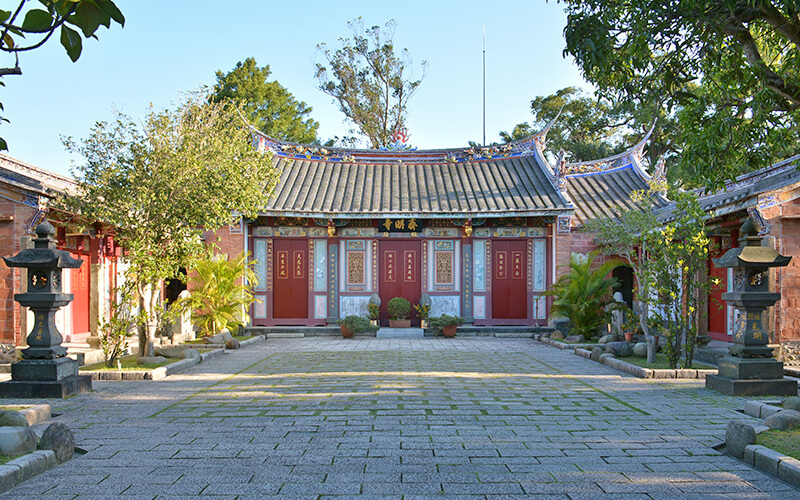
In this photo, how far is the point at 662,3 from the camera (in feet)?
16.6

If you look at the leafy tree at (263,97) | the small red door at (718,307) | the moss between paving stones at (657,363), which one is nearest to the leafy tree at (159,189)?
the moss between paving stones at (657,363)

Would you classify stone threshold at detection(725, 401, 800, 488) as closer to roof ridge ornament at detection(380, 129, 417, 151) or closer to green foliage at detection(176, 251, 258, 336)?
green foliage at detection(176, 251, 258, 336)

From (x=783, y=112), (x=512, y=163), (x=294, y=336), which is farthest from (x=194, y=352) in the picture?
(x=512, y=163)

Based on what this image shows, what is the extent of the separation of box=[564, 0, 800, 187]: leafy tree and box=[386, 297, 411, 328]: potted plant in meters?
9.39

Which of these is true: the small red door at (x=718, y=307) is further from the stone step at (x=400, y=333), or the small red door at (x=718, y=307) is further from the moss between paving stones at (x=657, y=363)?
the stone step at (x=400, y=333)

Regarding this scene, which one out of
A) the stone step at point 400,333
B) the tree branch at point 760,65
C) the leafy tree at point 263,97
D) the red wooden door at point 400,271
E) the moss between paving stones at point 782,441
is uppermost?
the leafy tree at point 263,97

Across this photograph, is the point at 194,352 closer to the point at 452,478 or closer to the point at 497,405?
the point at 497,405

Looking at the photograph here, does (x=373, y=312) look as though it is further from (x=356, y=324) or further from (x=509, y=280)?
(x=509, y=280)

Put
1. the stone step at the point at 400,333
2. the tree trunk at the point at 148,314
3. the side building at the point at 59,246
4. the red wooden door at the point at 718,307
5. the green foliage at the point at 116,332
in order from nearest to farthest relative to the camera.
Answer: the green foliage at the point at 116,332 < the tree trunk at the point at 148,314 < the side building at the point at 59,246 < the red wooden door at the point at 718,307 < the stone step at the point at 400,333

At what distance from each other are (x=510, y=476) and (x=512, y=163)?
1446cm

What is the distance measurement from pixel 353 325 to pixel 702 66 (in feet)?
33.4

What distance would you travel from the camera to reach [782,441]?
464cm

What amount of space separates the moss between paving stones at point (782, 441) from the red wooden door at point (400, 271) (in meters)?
11.2

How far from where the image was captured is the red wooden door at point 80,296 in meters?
12.1
